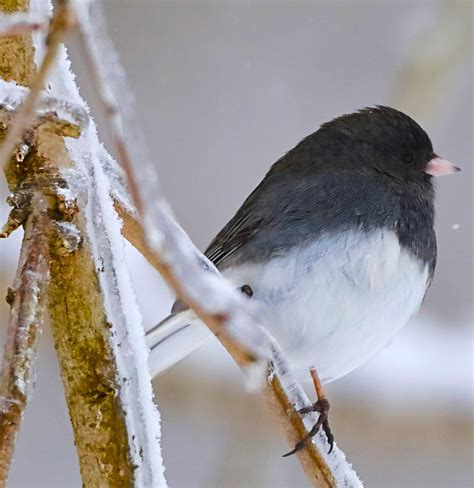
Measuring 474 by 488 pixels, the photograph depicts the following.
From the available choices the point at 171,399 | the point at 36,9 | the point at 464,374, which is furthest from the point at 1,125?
the point at 464,374

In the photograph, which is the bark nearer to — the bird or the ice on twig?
the ice on twig

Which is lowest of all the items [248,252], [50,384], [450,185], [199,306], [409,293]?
[199,306]

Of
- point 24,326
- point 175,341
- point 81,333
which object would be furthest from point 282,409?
point 175,341

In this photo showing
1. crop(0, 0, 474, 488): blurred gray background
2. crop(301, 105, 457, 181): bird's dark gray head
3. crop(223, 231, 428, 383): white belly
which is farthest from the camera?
crop(0, 0, 474, 488): blurred gray background

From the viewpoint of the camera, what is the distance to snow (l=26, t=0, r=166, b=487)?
0.88 metres

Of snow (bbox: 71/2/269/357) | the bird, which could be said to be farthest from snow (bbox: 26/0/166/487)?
the bird

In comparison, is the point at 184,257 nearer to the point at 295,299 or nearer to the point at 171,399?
the point at 295,299

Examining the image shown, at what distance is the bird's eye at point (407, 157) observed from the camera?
6.77 feet

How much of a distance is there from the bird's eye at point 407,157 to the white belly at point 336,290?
30 cm

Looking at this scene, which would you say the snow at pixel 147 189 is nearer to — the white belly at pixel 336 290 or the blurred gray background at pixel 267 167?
the white belly at pixel 336 290

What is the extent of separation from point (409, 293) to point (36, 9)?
→ 111 centimetres

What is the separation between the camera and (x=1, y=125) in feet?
3.11

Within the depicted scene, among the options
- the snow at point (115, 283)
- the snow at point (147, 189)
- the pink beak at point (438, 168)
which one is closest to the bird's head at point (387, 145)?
the pink beak at point (438, 168)

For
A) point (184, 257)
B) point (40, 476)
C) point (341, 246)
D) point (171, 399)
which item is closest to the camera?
point (184, 257)
